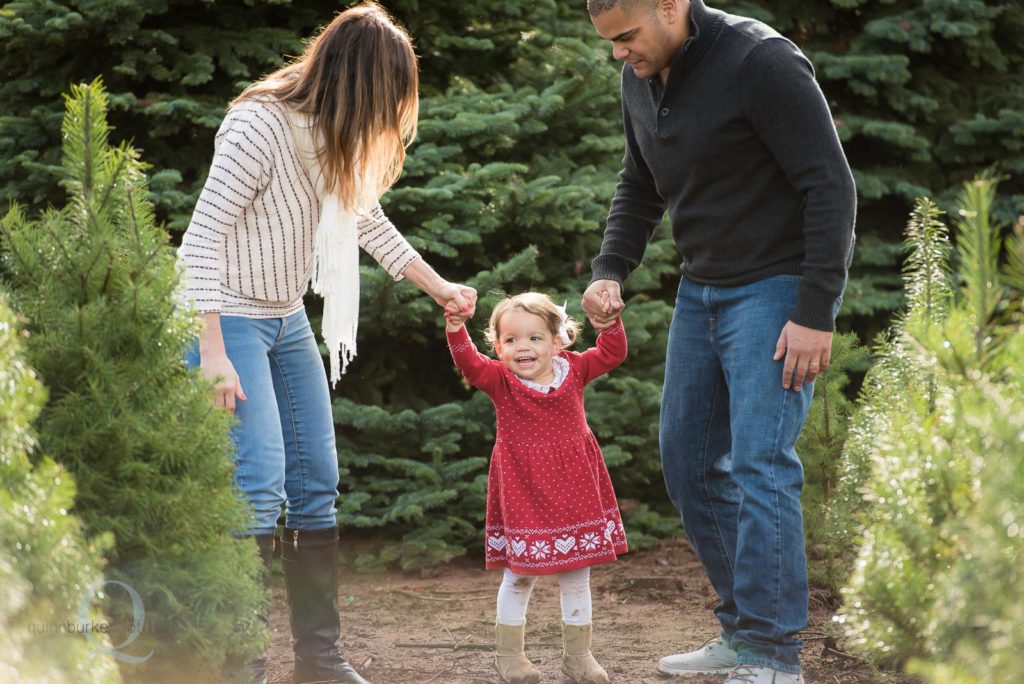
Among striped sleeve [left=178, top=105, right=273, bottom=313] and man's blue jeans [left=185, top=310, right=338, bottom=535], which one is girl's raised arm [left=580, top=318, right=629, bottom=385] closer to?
man's blue jeans [left=185, top=310, right=338, bottom=535]

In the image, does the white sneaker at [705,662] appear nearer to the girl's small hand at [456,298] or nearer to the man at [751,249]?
the man at [751,249]

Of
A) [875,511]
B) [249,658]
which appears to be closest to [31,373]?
[249,658]

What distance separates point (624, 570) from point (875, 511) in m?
3.45

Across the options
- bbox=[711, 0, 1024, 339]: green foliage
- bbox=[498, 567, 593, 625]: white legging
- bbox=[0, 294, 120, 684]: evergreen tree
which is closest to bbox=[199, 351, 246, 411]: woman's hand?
bbox=[0, 294, 120, 684]: evergreen tree

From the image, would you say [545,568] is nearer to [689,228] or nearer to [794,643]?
[794,643]

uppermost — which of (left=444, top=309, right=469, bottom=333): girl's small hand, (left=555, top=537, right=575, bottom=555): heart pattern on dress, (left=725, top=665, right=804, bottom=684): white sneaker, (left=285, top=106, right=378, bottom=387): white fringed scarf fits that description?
(left=285, top=106, right=378, bottom=387): white fringed scarf

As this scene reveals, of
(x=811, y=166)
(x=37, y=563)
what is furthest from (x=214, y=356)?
(x=811, y=166)

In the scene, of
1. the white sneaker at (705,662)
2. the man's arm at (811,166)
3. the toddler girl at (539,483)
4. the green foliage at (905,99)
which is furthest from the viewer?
the green foliage at (905,99)

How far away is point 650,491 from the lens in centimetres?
611

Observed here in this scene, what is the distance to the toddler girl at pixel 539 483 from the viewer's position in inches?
142

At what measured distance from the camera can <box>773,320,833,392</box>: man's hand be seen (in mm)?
3125

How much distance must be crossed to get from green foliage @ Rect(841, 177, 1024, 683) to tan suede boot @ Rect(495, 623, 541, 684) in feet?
5.45

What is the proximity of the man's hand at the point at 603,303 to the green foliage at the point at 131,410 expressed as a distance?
5.03ft

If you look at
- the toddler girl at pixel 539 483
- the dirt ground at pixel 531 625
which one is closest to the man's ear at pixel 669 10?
the toddler girl at pixel 539 483
